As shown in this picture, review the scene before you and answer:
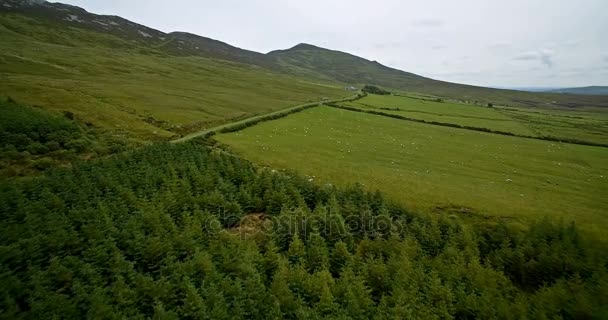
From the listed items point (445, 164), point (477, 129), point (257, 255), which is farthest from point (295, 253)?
point (477, 129)

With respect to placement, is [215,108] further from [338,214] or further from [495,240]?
[495,240]

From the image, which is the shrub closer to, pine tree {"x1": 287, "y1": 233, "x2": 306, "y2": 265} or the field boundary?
pine tree {"x1": 287, "y1": 233, "x2": 306, "y2": 265}

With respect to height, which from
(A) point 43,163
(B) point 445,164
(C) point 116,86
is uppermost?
(C) point 116,86

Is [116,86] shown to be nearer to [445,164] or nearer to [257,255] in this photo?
[445,164]

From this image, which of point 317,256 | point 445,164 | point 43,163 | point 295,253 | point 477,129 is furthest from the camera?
point 477,129

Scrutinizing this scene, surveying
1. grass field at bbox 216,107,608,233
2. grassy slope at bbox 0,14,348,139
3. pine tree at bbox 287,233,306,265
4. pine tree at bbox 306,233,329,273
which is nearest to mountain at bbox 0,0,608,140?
grassy slope at bbox 0,14,348,139

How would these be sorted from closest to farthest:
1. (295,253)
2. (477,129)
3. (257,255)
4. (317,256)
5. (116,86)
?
(257,255) → (317,256) → (295,253) → (116,86) → (477,129)

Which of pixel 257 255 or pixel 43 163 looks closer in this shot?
pixel 257 255
